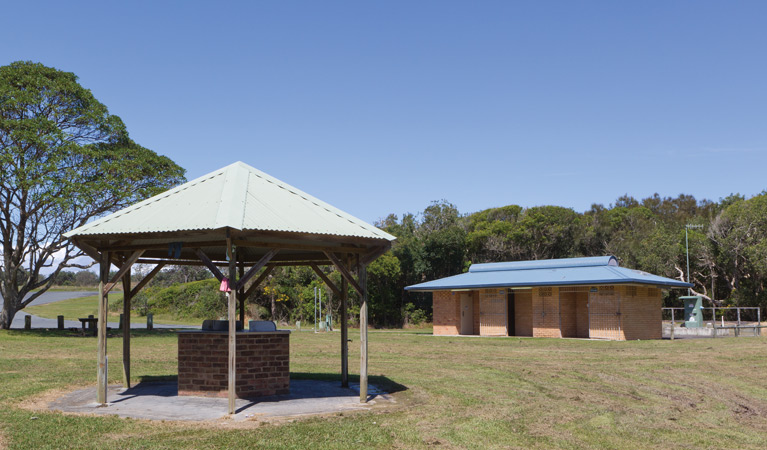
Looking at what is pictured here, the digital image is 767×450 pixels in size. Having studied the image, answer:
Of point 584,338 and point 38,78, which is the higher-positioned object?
point 38,78

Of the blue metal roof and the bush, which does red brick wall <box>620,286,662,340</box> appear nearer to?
the blue metal roof

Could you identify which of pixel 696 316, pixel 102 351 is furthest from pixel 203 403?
pixel 696 316

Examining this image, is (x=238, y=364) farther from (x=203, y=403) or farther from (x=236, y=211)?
(x=236, y=211)

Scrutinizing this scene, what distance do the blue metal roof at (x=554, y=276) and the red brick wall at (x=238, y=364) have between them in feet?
67.3

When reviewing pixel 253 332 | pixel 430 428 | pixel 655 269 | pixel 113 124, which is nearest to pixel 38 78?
pixel 113 124

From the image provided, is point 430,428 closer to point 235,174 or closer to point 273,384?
point 273,384

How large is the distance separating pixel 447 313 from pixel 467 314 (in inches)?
44.0

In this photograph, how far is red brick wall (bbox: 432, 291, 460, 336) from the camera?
35.9 metres

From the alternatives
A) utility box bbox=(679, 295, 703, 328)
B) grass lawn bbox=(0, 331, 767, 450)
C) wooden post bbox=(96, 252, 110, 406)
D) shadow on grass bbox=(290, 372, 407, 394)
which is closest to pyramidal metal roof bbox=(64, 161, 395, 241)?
wooden post bbox=(96, 252, 110, 406)

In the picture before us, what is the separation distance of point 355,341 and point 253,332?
15836 millimetres

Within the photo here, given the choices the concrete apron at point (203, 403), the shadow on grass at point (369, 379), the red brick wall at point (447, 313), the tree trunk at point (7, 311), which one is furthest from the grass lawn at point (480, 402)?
the red brick wall at point (447, 313)

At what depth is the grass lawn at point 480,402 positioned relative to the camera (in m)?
8.95

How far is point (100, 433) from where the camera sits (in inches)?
358

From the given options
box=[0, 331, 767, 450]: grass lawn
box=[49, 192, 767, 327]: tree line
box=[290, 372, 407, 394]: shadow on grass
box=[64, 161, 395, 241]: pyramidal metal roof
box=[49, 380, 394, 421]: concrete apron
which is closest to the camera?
box=[0, 331, 767, 450]: grass lawn
